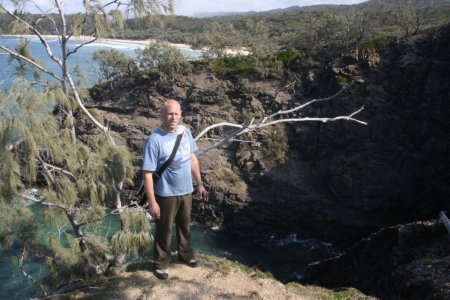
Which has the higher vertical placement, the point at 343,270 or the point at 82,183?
the point at 82,183

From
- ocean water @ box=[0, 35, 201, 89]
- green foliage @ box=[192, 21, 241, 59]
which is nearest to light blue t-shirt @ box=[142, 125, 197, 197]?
ocean water @ box=[0, 35, 201, 89]

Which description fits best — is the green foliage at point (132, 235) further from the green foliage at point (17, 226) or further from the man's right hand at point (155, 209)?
the green foliage at point (17, 226)

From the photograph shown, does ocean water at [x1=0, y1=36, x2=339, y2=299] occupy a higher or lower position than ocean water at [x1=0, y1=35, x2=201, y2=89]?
lower

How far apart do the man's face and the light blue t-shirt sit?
8 cm

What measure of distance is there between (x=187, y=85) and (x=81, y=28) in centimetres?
1213

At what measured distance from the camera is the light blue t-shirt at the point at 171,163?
4.50 m

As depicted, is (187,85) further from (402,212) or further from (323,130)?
(402,212)

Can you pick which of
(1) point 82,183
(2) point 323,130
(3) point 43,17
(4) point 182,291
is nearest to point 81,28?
(3) point 43,17

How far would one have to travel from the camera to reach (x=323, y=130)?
15281mm

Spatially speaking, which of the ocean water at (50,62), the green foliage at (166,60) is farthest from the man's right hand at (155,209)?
the green foliage at (166,60)

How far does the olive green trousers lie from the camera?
4.89 meters

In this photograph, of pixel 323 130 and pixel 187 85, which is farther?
pixel 187 85

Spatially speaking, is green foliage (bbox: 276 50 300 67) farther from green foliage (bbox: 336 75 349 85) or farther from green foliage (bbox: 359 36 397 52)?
green foliage (bbox: 359 36 397 52)

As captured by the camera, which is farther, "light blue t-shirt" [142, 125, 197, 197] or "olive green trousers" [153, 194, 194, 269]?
"olive green trousers" [153, 194, 194, 269]
